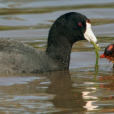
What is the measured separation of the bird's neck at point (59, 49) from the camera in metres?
10.1

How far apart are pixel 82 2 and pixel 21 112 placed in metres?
10.9

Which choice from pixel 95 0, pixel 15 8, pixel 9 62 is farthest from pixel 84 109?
pixel 95 0

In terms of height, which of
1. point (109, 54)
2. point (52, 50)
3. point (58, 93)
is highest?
point (52, 50)

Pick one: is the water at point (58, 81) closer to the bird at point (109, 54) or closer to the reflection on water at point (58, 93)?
the reflection on water at point (58, 93)

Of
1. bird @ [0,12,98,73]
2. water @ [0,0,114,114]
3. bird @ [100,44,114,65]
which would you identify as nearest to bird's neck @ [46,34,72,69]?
bird @ [0,12,98,73]

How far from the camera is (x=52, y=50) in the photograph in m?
10.2

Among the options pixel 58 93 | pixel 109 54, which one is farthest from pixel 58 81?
pixel 109 54

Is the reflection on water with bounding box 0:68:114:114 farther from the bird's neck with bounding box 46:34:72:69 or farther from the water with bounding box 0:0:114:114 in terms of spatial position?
the bird's neck with bounding box 46:34:72:69

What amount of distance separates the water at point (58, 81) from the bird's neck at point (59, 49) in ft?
0.64

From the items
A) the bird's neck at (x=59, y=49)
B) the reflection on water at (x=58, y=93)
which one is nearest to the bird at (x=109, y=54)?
the reflection on water at (x=58, y=93)

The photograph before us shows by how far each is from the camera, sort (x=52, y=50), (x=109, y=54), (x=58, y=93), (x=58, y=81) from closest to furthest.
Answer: (x=58, y=93) → (x=58, y=81) → (x=52, y=50) → (x=109, y=54)

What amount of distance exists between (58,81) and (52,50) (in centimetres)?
109

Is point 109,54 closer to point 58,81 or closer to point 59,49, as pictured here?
point 59,49

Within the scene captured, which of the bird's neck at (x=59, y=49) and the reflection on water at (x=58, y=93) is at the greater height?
the bird's neck at (x=59, y=49)
